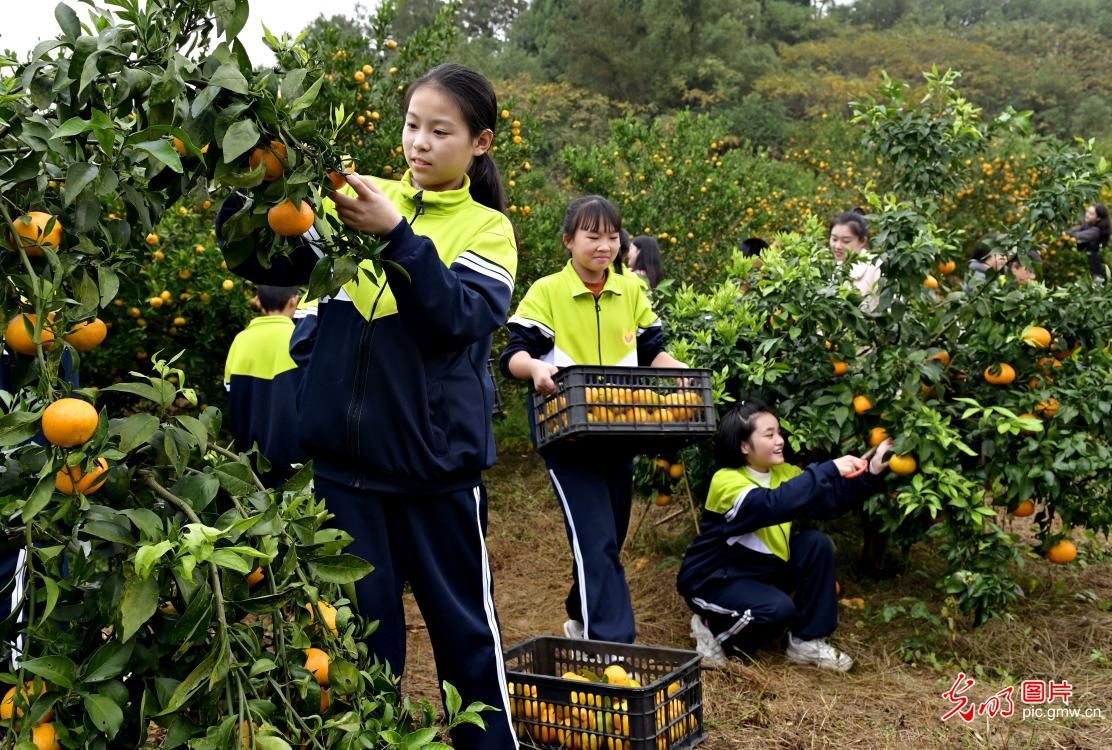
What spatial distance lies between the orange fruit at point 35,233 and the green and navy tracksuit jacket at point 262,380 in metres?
2.47

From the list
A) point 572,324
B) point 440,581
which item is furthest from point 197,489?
point 572,324

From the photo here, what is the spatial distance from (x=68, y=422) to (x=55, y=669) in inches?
12.0

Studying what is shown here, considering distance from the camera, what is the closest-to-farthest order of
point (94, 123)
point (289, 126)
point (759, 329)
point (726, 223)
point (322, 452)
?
point (94, 123), point (289, 126), point (322, 452), point (759, 329), point (726, 223)

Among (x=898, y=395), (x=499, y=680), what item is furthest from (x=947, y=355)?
(x=499, y=680)

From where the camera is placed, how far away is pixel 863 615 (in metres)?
4.66

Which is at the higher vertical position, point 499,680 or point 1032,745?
point 499,680

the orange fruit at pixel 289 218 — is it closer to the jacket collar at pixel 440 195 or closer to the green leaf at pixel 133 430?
the green leaf at pixel 133 430

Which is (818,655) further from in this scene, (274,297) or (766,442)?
(274,297)

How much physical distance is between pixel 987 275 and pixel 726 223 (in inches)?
155

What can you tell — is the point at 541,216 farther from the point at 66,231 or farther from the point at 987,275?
the point at 66,231

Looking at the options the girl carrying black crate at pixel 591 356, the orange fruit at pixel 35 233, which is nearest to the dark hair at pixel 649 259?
the girl carrying black crate at pixel 591 356

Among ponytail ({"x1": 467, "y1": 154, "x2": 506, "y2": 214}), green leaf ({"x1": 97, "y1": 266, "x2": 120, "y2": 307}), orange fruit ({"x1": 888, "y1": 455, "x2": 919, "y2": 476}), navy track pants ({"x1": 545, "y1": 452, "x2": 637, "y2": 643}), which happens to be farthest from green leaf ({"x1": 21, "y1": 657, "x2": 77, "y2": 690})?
orange fruit ({"x1": 888, "y1": 455, "x2": 919, "y2": 476})

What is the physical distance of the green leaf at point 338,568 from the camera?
1.57 metres

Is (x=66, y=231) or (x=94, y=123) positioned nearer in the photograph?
(x=94, y=123)
